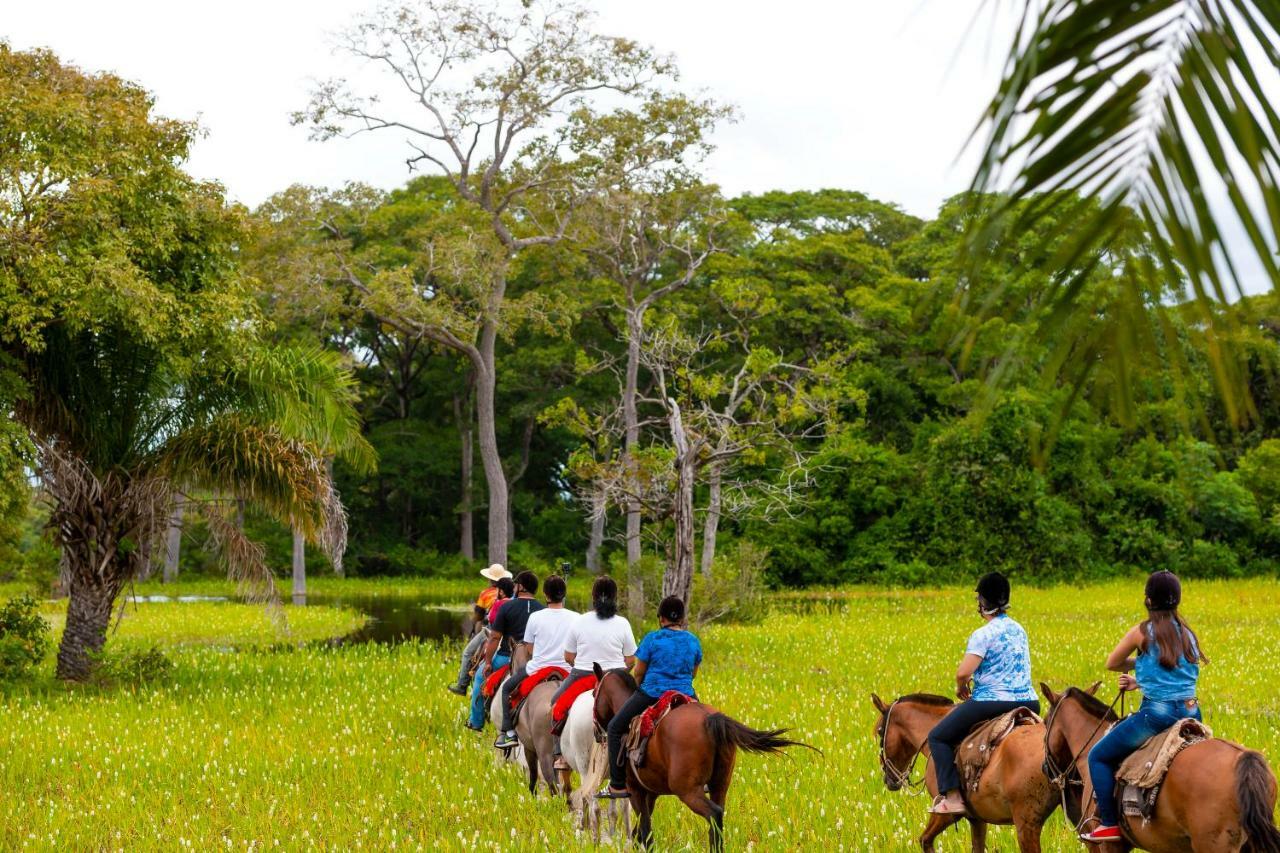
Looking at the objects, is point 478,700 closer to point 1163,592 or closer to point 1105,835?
point 1105,835

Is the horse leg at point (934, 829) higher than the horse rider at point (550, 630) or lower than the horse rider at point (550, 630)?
lower

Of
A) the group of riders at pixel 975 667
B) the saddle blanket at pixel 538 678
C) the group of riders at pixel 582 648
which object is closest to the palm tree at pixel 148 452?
the group of riders at pixel 582 648

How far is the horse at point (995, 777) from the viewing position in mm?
7707

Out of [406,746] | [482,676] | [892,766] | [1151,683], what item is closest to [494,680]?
[482,676]

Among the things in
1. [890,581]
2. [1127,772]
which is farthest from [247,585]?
[890,581]

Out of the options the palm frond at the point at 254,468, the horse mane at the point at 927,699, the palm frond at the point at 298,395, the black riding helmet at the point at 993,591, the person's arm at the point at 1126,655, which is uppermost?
the palm frond at the point at 298,395

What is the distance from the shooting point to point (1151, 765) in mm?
6766

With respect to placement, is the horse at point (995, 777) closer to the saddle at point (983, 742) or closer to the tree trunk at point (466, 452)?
the saddle at point (983, 742)

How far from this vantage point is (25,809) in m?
10.9

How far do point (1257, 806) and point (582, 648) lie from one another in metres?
5.54

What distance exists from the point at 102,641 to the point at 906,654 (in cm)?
1396

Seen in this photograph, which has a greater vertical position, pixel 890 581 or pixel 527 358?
pixel 527 358

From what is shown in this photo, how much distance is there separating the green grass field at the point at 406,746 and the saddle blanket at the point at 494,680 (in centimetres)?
72

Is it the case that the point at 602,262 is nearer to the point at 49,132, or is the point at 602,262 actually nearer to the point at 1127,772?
the point at 49,132
